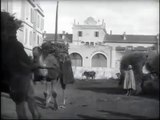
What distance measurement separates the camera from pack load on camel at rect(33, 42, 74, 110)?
4344 mm

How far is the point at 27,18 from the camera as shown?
437 cm

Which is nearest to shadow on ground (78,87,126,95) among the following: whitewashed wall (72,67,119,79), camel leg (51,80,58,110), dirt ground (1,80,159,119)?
dirt ground (1,80,159,119)

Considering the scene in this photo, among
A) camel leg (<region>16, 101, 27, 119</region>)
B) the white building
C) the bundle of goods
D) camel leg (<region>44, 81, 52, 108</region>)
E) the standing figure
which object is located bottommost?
camel leg (<region>16, 101, 27, 119</region>)

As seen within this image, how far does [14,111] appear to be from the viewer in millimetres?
4422

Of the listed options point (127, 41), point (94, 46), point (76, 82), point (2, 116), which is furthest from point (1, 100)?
point (127, 41)

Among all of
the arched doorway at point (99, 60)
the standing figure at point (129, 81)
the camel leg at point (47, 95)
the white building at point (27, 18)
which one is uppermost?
the white building at point (27, 18)

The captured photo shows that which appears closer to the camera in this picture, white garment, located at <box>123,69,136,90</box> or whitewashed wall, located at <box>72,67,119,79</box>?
whitewashed wall, located at <box>72,67,119,79</box>

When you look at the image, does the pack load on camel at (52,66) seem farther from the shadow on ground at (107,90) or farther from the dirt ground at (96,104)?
the shadow on ground at (107,90)

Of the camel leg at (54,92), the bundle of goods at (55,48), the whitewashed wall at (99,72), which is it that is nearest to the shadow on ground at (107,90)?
the whitewashed wall at (99,72)

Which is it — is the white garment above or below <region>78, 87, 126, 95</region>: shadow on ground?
above

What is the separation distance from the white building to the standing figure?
940mm

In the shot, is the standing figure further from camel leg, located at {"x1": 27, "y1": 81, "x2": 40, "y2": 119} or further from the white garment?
camel leg, located at {"x1": 27, "y1": 81, "x2": 40, "y2": 119}

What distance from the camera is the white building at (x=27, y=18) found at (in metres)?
4.34

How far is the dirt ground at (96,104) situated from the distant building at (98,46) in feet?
0.63
